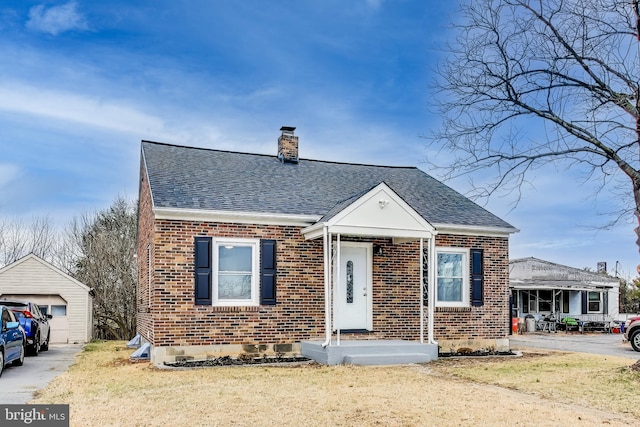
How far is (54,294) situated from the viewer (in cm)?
2405

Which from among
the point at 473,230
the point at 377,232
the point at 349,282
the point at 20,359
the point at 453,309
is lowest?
the point at 20,359

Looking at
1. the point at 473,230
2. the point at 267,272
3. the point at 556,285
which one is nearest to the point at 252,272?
the point at 267,272

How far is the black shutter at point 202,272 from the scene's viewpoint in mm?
14000

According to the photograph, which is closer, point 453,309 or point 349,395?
point 349,395

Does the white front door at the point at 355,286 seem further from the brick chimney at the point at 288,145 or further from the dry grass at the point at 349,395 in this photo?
the brick chimney at the point at 288,145

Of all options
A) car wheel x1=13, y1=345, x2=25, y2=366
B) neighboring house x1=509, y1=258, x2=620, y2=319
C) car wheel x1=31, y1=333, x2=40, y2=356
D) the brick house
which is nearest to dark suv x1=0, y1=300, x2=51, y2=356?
car wheel x1=31, y1=333, x2=40, y2=356

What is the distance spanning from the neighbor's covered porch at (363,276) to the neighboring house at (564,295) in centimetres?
1625

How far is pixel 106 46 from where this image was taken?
43.3 feet

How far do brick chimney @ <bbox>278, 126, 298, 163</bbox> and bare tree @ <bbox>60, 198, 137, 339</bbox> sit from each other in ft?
34.4

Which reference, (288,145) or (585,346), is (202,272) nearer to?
(288,145)

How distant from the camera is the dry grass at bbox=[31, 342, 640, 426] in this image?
26.1 feet

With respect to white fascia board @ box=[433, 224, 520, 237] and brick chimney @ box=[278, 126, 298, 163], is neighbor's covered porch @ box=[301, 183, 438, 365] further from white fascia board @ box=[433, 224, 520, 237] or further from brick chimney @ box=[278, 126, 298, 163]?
brick chimney @ box=[278, 126, 298, 163]

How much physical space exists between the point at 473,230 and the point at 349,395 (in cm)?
841

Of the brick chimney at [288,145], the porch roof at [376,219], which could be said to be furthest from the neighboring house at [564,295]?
the porch roof at [376,219]
